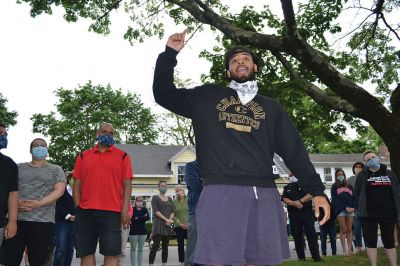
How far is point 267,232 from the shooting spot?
3494 millimetres

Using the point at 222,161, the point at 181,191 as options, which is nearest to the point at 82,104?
the point at 181,191

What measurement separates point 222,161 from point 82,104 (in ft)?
182

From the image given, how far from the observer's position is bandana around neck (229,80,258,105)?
3777 mm

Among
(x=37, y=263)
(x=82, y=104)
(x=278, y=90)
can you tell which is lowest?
(x=37, y=263)

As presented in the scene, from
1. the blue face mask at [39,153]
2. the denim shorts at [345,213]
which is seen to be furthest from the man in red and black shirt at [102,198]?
the denim shorts at [345,213]

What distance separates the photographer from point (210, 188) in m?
3.51

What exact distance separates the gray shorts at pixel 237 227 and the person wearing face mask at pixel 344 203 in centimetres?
954

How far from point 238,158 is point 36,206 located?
3.71m

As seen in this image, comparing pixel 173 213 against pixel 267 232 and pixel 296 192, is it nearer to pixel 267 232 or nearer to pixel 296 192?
pixel 296 192

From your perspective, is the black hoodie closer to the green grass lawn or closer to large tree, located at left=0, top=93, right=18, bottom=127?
the green grass lawn

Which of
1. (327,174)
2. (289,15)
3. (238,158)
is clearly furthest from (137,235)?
(327,174)

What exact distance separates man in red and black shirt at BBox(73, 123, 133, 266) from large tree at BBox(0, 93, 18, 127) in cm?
4383

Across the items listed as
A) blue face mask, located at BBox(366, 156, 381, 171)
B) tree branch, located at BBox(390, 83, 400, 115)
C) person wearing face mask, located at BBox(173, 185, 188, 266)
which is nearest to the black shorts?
blue face mask, located at BBox(366, 156, 381, 171)

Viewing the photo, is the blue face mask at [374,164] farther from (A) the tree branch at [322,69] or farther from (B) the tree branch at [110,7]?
(B) the tree branch at [110,7]
